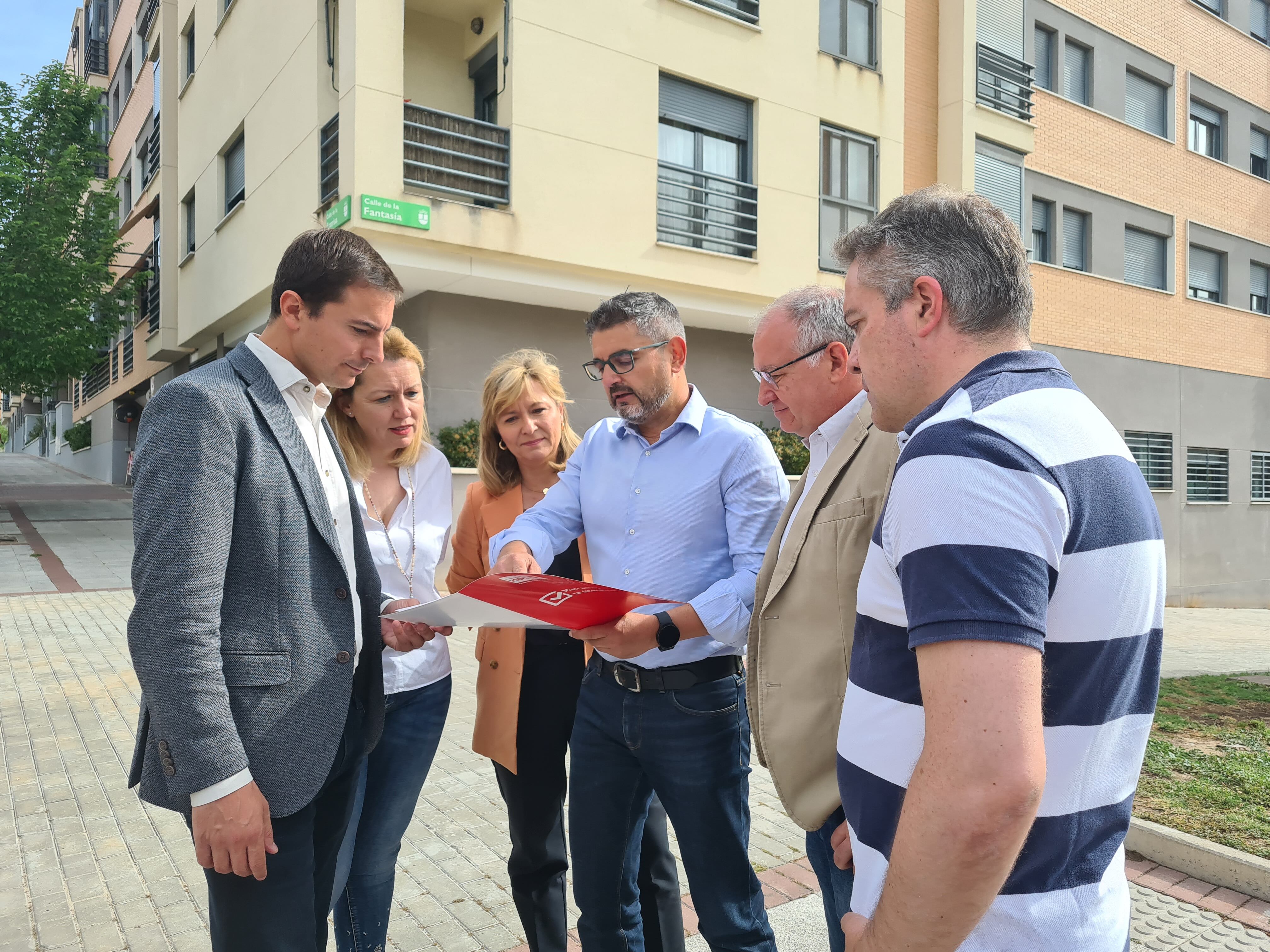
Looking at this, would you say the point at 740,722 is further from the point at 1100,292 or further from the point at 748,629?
the point at 1100,292

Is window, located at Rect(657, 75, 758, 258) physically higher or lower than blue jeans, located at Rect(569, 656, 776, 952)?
higher

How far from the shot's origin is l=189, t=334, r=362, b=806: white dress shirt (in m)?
2.03

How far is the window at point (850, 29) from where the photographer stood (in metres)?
14.7

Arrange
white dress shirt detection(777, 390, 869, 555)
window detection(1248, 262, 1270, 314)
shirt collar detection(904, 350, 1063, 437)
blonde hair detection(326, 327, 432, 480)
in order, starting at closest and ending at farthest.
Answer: shirt collar detection(904, 350, 1063, 437)
white dress shirt detection(777, 390, 869, 555)
blonde hair detection(326, 327, 432, 480)
window detection(1248, 262, 1270, 314)

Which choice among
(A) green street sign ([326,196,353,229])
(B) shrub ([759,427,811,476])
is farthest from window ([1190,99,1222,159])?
(A) green street sign ([326,196,353,229])

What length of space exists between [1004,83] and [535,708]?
18.5 metres

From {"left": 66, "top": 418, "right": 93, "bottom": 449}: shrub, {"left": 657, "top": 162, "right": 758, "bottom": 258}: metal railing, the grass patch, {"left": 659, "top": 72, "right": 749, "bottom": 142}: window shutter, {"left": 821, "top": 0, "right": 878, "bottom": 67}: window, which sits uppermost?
{"left": 821, "top": 0, "right": 878, "bottom": 67}: window

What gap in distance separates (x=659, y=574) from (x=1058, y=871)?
4.97 ft

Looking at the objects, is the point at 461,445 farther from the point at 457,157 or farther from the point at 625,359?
the point at 625,359

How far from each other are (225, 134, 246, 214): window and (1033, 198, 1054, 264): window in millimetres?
15210

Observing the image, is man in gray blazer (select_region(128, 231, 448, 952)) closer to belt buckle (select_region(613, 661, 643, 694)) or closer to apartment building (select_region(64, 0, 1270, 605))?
belt buckle (select_region(613, 661, 643, 694))

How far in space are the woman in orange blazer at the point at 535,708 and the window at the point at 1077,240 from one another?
1815cm

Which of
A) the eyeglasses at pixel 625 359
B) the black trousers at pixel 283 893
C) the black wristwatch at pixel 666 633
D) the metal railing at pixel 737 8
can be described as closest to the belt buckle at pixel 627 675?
the black wristwatch at pixel 666 633

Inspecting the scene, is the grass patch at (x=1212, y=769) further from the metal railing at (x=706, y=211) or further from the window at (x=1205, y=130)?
the window at (x=1205, y=130)
